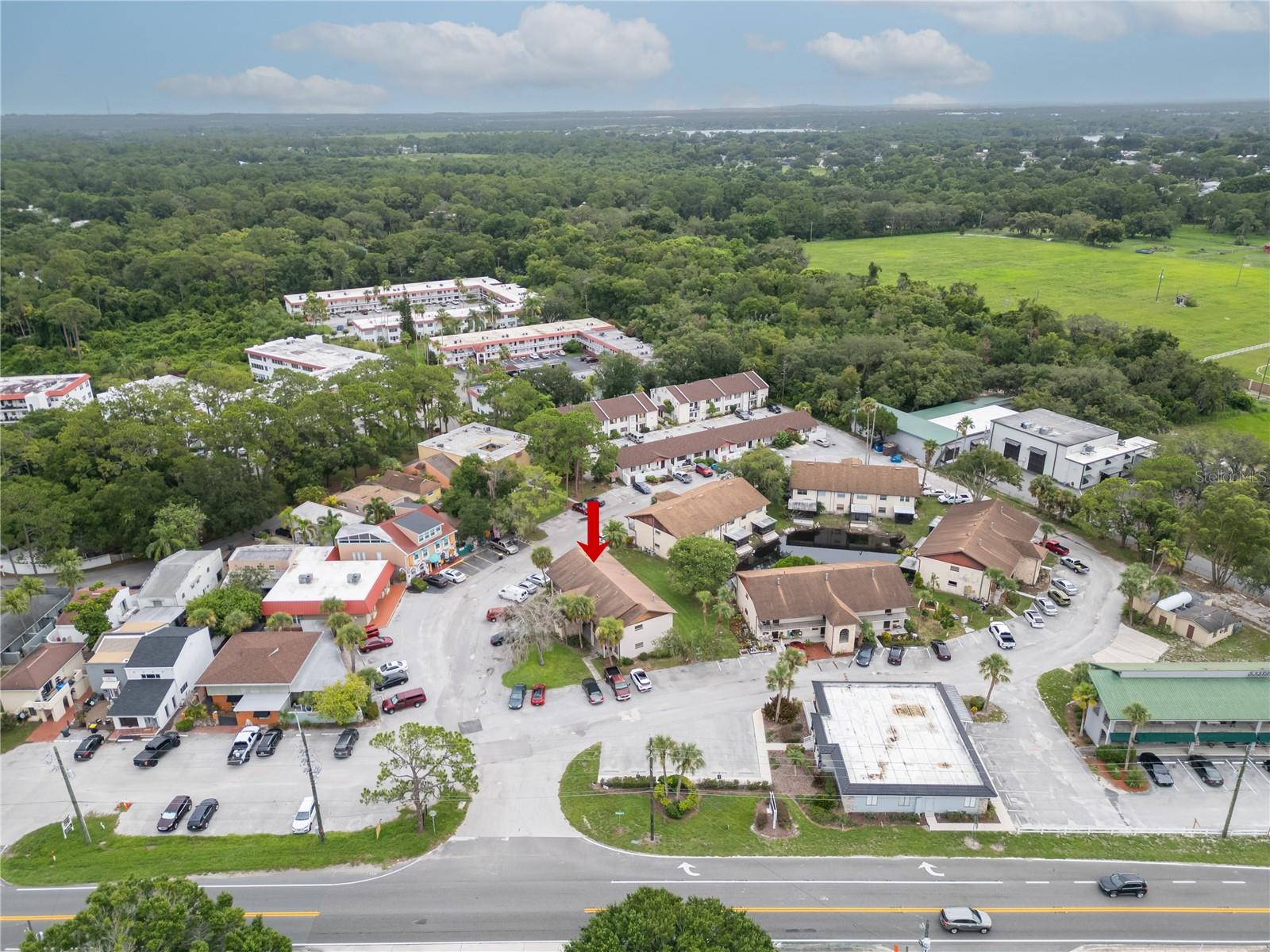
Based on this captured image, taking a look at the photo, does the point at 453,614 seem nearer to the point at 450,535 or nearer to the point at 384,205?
the point at 450,535

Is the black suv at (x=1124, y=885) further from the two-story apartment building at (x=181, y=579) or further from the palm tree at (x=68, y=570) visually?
the palm tree at (x=68, y=570)

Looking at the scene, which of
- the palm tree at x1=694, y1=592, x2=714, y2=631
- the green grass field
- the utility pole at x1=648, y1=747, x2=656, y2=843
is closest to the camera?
the utility pole at x1=648, y1=747, x2=656, y2=843

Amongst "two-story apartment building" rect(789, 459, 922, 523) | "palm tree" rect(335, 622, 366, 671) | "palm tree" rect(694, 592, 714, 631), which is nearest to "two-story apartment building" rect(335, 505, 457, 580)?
"palm tree" rect(335, 622, 366, 671)

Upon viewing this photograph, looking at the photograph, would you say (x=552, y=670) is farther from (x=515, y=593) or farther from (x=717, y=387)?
(x=717, y=387)

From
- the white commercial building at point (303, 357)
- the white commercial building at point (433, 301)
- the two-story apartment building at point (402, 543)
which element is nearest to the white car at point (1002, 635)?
the two-story apartment building at point (402, 543)

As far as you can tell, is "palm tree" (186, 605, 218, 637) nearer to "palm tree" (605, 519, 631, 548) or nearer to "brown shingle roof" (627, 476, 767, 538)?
"palm tree" (605, 519, 631, 548)

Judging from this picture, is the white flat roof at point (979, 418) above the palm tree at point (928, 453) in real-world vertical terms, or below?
above

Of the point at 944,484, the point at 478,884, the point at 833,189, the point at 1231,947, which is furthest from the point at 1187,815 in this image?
the point at 833,189
